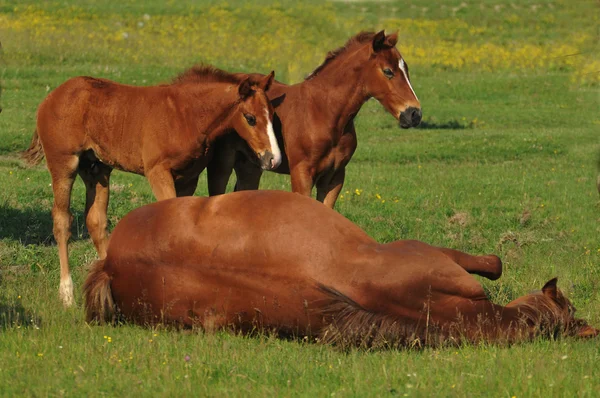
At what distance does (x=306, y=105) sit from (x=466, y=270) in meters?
3.26

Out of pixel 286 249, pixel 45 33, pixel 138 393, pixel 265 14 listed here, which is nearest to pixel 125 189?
pixel 286 249

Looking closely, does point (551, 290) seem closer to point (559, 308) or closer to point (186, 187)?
point (559, 308)

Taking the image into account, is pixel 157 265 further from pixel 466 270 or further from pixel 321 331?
pixel 466 270

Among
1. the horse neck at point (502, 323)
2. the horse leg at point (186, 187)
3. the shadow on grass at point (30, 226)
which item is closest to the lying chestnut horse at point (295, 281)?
the horse neck at point (502, 323)

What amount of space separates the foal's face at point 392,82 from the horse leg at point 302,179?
100 cm

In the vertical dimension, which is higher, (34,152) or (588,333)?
(34,152)

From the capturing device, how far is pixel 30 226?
10062 mm

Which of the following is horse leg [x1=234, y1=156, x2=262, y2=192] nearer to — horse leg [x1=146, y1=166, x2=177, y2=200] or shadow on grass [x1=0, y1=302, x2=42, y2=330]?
horse leg [x1=146, y1=166, x2=177, y2=200]

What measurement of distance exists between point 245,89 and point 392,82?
61.5 inches

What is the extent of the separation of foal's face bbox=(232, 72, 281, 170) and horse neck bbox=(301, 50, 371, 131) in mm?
1069

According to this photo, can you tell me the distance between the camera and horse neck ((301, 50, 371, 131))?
348 inches

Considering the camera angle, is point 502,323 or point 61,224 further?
point 61,224

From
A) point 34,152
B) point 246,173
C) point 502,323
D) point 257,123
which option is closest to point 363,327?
point 502,323

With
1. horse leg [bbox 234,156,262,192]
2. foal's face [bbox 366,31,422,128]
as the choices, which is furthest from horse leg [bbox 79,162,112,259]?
foal's face [bbox 366,31,422,128]
